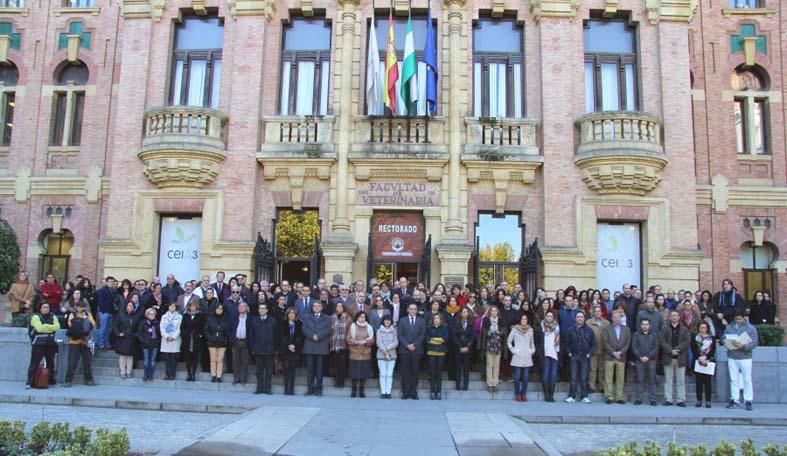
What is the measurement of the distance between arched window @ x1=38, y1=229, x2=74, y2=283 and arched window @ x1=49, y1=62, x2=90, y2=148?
9.44 feet

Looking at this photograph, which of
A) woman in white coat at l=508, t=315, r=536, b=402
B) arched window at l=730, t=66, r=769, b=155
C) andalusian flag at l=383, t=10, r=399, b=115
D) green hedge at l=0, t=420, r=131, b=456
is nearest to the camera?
green hedge at l=0, t=420, r=131, b=456

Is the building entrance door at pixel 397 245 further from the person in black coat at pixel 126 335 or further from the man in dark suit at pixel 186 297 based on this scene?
the person in black coat at pixel 126 335

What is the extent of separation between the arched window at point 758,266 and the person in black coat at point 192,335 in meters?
15.9

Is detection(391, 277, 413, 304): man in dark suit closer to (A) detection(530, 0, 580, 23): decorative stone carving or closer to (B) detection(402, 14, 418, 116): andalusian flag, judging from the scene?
(B) detection(402, 14, 418, 116): andalusian flag

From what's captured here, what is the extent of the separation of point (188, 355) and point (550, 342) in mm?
7734

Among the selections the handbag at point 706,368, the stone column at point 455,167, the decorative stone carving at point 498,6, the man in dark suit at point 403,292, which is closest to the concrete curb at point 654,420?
the handbag at point 706,368

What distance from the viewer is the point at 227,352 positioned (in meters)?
15.7

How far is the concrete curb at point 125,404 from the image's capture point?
40.4ft

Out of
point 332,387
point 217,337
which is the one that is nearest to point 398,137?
point 332,387

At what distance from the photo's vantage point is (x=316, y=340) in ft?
46.5

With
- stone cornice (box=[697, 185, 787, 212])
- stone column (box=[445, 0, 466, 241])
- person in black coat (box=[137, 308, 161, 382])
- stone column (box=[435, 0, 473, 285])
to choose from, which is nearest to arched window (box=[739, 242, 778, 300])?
stone cornice (box=[697, 185, 787, 212])

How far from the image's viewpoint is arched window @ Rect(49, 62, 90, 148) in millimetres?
22422

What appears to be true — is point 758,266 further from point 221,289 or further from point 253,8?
point 253,8

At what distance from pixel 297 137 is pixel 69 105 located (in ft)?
27.3
